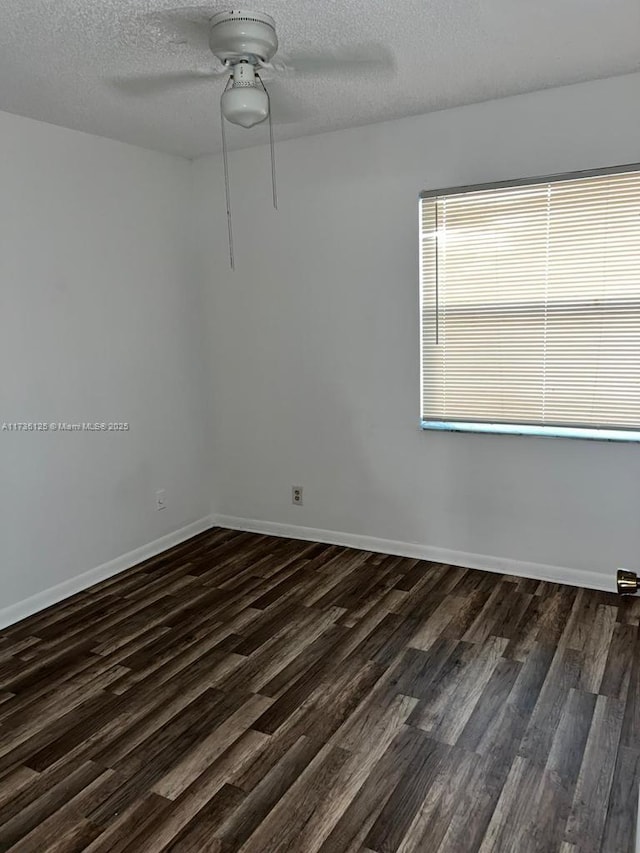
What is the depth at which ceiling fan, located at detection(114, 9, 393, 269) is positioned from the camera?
7.09 feet

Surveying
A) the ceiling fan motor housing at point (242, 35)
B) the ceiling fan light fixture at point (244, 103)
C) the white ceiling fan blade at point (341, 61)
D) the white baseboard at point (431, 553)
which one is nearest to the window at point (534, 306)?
the white baseboard at point (431, 553)

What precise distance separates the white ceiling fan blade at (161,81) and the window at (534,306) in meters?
1.34

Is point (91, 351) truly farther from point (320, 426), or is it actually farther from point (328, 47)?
point (328, 47)

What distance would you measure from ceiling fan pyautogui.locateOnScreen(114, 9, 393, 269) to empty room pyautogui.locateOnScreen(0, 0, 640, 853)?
0.02m

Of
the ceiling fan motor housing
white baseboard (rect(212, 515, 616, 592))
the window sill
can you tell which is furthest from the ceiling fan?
white baseboard (rect(212, 515, 616, 592))

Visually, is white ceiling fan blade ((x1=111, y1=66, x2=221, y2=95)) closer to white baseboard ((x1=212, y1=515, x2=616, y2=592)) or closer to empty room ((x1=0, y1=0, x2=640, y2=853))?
empty room ((x1=0, y1=0, x2=640, y2=853))

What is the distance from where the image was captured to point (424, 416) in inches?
146

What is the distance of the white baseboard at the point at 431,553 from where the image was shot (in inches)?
133

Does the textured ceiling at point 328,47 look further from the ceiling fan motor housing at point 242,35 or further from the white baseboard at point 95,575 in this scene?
the white baseboard at point 95,575

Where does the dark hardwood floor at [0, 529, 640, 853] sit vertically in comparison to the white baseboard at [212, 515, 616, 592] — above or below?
below

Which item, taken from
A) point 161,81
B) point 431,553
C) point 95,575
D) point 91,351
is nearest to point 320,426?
point 431,553

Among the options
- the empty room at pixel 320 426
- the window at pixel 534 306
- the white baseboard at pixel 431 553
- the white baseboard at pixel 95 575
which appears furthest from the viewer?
the white baseboard at pixel 431 553

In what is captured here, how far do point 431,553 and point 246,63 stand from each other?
2722mm

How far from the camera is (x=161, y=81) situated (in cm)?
274
